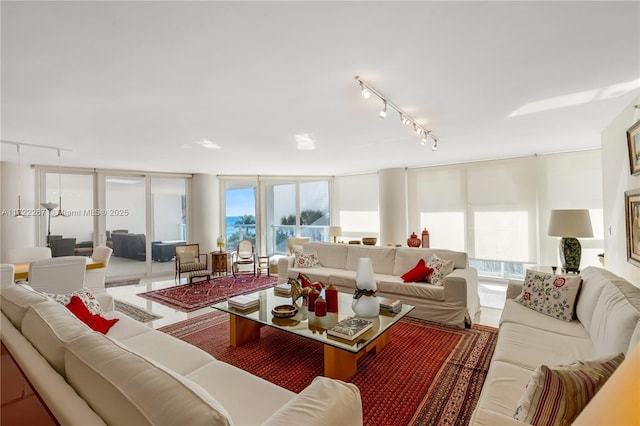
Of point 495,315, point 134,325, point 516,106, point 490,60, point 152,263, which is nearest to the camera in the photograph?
point 490,60

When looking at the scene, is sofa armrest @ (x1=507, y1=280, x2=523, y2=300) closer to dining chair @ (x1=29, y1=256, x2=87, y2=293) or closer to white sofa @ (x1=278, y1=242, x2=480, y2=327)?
white sofa @ (x1=278, y1=242, x2=480, y2=327)

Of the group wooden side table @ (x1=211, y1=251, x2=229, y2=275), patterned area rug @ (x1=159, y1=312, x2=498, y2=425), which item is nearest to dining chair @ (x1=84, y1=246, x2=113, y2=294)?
patterned area rug @ (x1=159, y1=312, x2=498, y2=425)

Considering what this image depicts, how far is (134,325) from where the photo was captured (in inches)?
94.8

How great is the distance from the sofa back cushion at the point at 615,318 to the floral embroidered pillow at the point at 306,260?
3501 millimetres

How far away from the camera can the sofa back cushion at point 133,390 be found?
771 millimetres

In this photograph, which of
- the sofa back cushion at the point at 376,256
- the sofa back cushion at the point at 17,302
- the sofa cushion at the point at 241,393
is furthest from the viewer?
the sofa back cushion at the point at 376,256

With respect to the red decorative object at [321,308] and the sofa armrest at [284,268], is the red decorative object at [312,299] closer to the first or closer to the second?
the red decorative object at [321,308]

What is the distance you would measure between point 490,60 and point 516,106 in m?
1.12

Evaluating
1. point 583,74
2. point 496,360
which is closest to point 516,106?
point 583,74

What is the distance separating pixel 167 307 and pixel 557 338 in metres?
4.55

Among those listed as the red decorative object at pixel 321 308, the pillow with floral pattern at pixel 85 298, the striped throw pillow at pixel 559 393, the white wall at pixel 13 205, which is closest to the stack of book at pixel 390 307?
the red decorative object at pixel 321 308

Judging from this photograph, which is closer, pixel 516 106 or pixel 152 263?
pixel 516 106

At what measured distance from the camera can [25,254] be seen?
4.48m

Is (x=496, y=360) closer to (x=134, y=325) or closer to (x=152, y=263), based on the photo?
(x=134, y=325)
